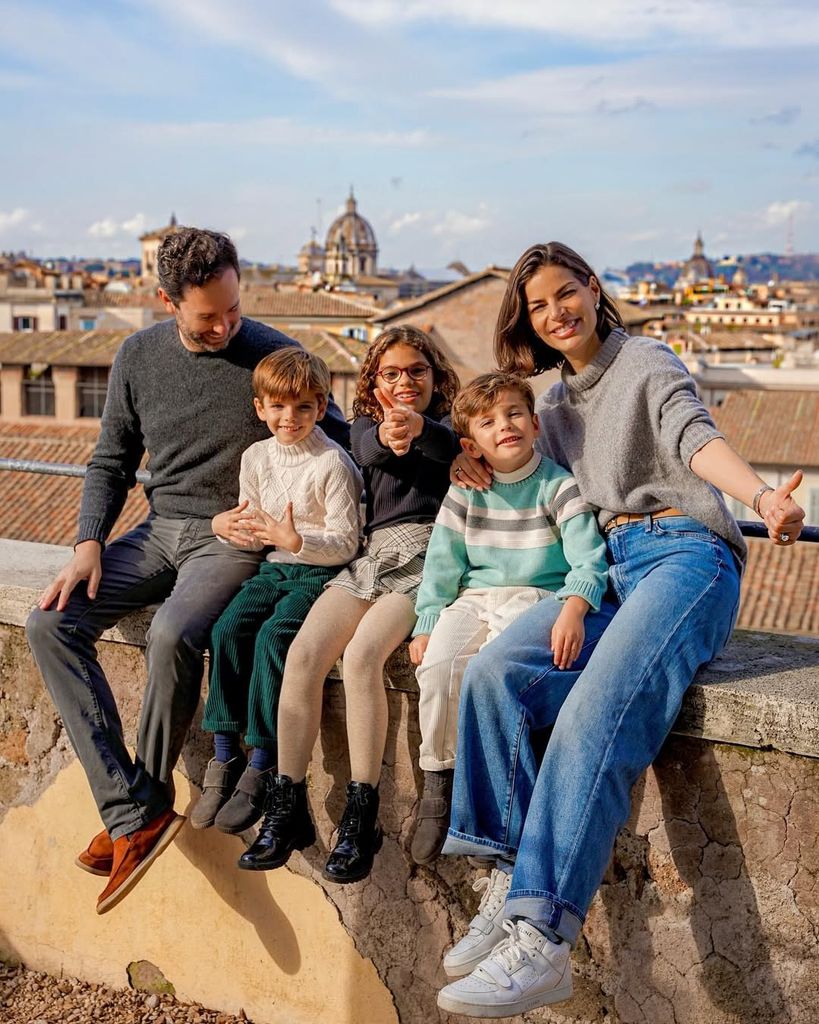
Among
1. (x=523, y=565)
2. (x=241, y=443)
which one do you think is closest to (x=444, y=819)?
(x=523, y=565)

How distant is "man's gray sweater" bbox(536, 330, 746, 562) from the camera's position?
2.75 m

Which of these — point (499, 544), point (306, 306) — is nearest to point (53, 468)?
point (499, 544)

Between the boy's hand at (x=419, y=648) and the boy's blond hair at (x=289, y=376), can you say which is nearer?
the boy's hand at (x=419, y=648)

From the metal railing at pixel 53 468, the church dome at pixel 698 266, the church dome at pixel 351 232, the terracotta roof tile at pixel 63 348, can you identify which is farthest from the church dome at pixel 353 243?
the metal railing at pixel 53 468

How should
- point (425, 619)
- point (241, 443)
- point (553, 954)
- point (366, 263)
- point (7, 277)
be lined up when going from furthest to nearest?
point (366, 263)
point (7, 277)
point (241, 443)
point (425, 619)
point (553, 954)

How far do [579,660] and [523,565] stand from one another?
32 cm

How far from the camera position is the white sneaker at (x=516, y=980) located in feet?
7.23

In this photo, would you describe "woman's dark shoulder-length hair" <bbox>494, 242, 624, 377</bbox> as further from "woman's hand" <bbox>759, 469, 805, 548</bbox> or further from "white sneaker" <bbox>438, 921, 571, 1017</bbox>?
"white sneaker" <bbox>438, 921, 571, 1017</bbox>

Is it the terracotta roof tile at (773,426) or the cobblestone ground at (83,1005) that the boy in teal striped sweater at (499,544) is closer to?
the cobblestone ground at (83,1005)

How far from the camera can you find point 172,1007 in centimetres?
304

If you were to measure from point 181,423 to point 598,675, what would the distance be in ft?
4.92

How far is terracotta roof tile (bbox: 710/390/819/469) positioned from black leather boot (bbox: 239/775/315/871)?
2568cm

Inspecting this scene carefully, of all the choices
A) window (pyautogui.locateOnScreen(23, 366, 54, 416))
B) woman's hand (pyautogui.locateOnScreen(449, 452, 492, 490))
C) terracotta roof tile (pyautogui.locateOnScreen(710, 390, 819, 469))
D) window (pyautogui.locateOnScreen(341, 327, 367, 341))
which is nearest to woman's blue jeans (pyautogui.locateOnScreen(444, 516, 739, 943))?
woman's hand (pyautogui.locateOnScreen(449, 452, 492, 490))

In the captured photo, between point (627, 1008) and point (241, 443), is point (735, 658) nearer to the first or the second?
point (627, 1008)
